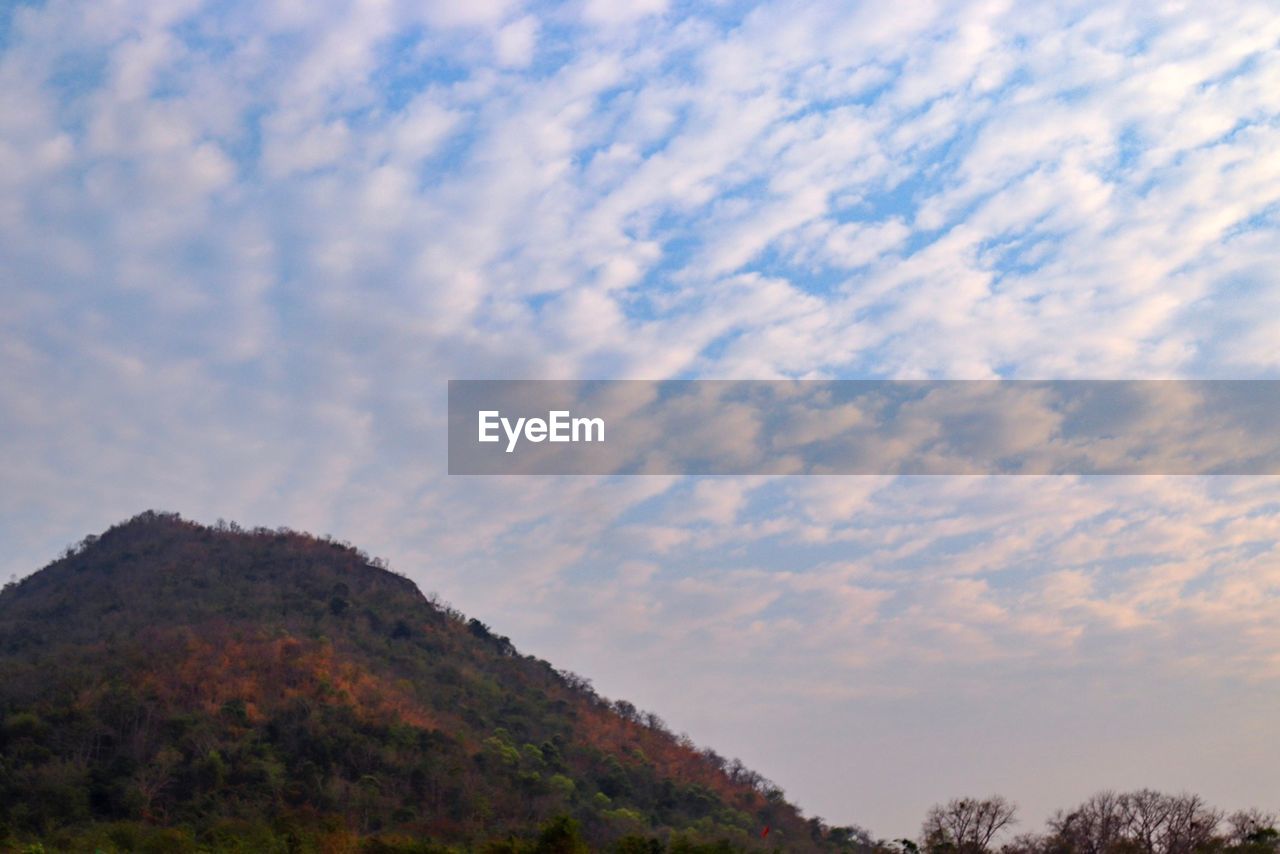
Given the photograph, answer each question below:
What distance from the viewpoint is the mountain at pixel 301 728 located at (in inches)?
2168

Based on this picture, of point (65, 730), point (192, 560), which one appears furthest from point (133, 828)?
point (192, 560)

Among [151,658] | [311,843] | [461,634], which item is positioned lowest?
[311,843]

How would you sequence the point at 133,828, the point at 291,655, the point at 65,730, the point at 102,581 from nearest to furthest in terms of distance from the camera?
the point at 133,828, the point at 65,730, the point at 291,655, the point at 102,581

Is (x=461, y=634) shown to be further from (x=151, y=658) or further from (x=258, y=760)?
(x=258, y=760)

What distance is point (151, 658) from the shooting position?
7062 cm

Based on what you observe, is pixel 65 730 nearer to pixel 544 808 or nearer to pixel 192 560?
pixel 544 808

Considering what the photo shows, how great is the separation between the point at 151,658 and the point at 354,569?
45.8 metres

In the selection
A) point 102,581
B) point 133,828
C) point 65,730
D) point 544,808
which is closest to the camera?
point 133,828

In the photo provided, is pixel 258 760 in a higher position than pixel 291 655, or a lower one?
lower

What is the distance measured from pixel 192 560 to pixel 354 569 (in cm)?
1697

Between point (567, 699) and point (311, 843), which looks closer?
point (311, 843)

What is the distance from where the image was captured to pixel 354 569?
116 m

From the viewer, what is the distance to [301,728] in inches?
2638

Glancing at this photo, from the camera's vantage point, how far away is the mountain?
181 feet
